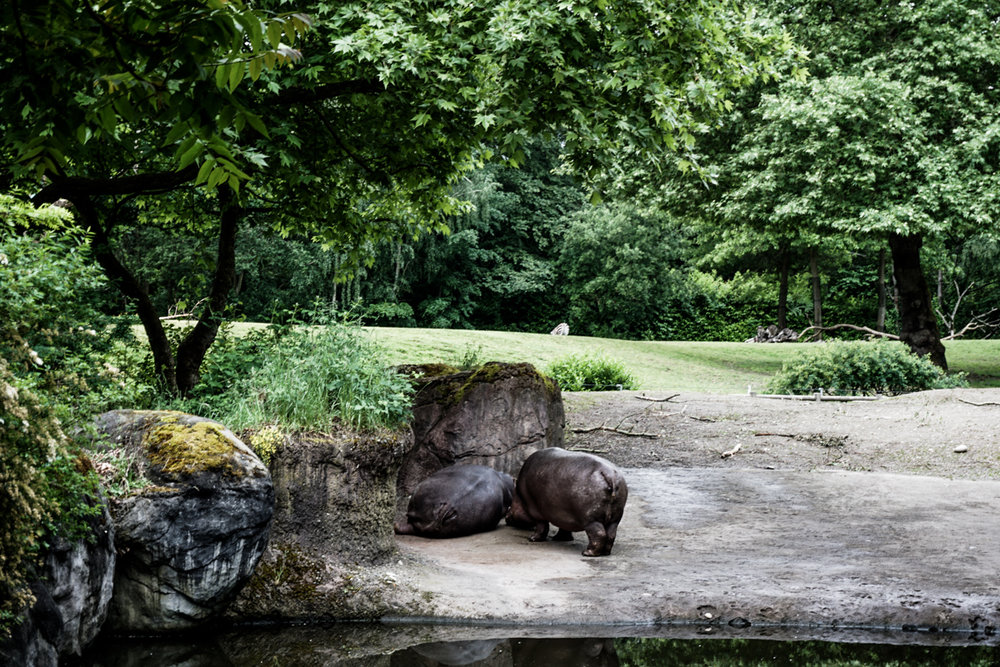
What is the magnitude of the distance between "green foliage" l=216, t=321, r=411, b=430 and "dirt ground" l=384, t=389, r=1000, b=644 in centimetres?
123

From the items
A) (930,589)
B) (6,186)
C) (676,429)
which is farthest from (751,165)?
(6,186)

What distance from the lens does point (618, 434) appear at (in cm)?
1319

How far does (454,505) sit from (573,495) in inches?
50.1

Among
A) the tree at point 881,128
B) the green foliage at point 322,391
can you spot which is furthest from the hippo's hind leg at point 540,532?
the tree at point 881,128

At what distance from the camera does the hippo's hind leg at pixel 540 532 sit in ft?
25.6

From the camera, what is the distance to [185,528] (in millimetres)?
5363

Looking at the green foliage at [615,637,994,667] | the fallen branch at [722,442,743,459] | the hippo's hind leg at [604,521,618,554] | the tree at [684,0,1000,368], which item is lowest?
the green foliage at [615,637,994,667]

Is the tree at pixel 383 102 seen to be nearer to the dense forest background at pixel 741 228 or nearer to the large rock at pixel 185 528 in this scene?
the dense forest background at pixel 741 228

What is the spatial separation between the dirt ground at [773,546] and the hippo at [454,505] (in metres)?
0.20

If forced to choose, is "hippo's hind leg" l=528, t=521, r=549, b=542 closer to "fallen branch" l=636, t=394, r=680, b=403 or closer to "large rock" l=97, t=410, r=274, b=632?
"large rock" l=97, t=410, r=274, b=632

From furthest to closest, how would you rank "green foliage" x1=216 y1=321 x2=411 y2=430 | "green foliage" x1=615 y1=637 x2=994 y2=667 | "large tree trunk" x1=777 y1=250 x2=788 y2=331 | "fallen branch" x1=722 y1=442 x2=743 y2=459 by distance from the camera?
"large tree trunk" x1=777 y1=250 x2=788 y2=331
"fallen branch" x1=722 y1=442 x2=743 y2=459
"green foliage" x1=216 y1=321 x2=411 y2=430
"green foliage" x1=615 y1=637 x2=994 y2=667

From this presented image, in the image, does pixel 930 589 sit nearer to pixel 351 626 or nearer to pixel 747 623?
pixel 747 623

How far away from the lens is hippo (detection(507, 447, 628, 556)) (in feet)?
23.6

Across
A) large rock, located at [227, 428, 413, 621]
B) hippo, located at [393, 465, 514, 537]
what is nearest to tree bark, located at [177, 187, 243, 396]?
hippo, located at [393, 465, 514, 537]
